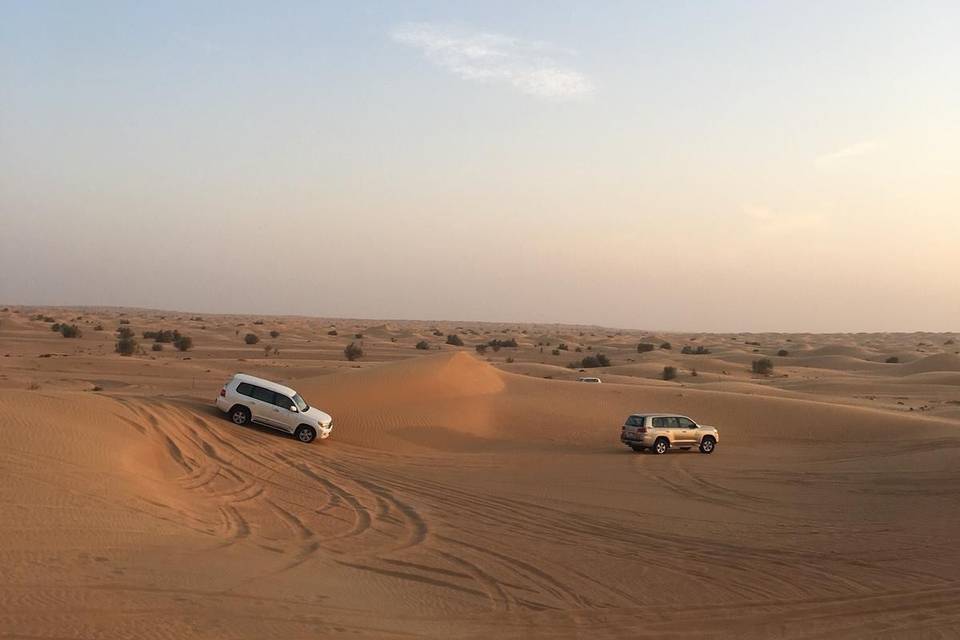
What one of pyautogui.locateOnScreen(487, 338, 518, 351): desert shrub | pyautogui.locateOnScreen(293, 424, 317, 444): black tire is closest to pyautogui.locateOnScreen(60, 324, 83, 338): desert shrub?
pyautogui.locateOnScreen(487, 338, 518, 351): desert shrub

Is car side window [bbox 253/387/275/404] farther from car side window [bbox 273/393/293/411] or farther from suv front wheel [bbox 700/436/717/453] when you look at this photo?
suv front wheel [bbox 700/436/717/453]

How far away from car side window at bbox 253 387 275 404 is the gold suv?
1100 centimetres

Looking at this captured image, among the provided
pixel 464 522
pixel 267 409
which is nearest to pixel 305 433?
pixel 267 409

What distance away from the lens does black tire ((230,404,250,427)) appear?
25562 millimetres

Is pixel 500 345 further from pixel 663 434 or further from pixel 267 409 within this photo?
pixel 267 409

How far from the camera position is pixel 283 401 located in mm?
25656

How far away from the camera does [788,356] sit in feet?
267

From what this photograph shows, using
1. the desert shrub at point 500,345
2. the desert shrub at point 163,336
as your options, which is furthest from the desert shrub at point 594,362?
the desert shrub at point 163,336

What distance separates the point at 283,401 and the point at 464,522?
37.4ft

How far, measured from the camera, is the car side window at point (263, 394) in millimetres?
25625

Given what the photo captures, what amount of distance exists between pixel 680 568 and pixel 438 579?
3602 millimetres

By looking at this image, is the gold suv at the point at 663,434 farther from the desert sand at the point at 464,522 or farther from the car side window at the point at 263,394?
the car side window at the point at 263,394

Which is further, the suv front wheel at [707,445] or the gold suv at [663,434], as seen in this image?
the suv front wheel at [707,445]

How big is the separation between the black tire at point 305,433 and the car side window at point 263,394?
115 cm
